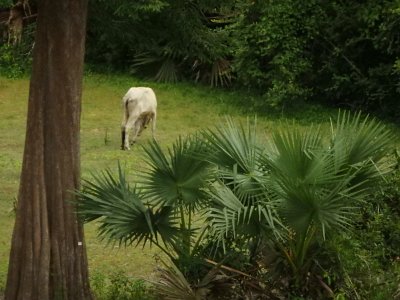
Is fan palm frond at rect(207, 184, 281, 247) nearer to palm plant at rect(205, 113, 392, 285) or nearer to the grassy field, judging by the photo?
palm plant at rect(205, 113, 392, 285)

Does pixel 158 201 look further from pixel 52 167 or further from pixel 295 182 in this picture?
pixel 295 182

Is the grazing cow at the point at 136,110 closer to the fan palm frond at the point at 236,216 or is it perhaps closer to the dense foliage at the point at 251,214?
the dense foliage at the point at 251,214

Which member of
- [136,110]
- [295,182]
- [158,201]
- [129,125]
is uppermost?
[295,182]

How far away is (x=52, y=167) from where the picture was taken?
883 centimetres

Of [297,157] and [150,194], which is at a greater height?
[297,157]

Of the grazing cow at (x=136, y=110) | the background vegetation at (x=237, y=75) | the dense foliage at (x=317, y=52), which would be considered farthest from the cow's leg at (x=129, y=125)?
the dense foliage at (x=317, y=52)

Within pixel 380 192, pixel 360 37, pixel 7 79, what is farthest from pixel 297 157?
pixel 7 79

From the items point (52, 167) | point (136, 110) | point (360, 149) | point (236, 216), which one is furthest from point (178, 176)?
point (136, 110)

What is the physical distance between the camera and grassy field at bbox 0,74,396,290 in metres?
11.8

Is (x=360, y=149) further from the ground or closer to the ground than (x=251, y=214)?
further from the ground

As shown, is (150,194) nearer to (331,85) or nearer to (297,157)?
(297,157)

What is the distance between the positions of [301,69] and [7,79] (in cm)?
862

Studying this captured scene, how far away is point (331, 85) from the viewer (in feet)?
79.6

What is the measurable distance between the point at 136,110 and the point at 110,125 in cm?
312
